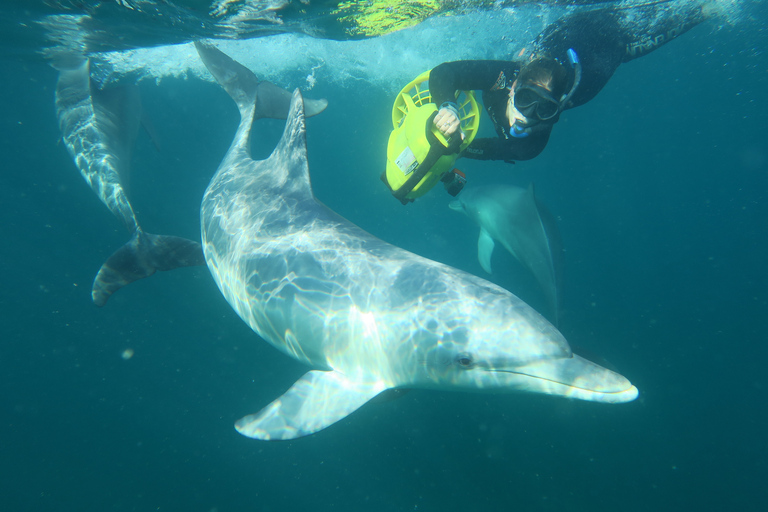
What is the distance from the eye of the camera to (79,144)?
830 cm

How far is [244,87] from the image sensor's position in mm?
6426

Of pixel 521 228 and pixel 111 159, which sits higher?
pixel 521 228

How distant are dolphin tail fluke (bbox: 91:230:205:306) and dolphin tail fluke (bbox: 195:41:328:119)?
2.95 m

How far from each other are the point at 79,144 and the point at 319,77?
54.3ft

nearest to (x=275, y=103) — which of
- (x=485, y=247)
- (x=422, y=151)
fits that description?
(x=422, y=151)

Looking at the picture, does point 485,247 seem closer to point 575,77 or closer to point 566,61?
point 566,61

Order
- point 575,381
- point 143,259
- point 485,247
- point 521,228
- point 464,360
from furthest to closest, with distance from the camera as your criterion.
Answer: point 485,247 < point 521,228 < point 143,259 < point 464,360 < point 575,381

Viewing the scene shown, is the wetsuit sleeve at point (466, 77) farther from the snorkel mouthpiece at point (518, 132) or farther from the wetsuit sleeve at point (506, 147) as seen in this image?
the snorkel mouthpiece at point (518, 132)

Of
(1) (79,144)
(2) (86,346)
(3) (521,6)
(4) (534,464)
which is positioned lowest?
(2) (86,346)

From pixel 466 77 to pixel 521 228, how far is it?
4254 mm

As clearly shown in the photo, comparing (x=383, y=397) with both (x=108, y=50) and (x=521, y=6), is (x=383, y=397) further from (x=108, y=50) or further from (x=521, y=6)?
(x=108, y=50)

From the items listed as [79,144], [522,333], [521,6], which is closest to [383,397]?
[522,333]

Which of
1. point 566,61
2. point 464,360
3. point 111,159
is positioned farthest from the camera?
point 111,159

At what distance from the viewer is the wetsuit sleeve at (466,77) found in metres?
4.62
